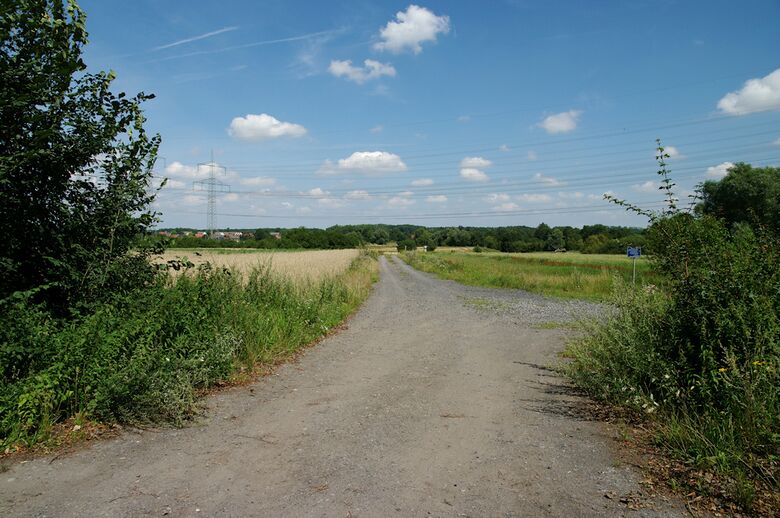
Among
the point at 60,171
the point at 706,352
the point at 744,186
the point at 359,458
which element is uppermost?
the point at 744,186

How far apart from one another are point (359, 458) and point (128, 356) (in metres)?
3.08

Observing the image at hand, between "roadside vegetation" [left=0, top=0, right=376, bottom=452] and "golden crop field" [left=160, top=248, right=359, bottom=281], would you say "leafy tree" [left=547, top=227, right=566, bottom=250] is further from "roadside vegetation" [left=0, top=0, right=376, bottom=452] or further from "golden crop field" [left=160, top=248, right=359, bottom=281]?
"roadside vegetation" [left=0, top=0, right=376, bottom=452]

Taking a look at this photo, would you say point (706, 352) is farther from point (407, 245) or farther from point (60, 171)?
point (407, 245)

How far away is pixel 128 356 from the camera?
17.8 feet

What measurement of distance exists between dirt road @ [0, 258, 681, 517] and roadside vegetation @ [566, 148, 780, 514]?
1.95ft

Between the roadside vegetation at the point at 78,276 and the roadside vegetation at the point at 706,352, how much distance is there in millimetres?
5002

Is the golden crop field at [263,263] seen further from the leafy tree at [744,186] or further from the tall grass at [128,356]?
the leafy tree at [744,186]

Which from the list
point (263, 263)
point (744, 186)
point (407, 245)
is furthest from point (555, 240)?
point (263, 263)

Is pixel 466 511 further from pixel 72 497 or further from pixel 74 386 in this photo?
pixel 74 386

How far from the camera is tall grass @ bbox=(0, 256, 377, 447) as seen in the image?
438cm

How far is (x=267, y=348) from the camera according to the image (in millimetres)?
8141

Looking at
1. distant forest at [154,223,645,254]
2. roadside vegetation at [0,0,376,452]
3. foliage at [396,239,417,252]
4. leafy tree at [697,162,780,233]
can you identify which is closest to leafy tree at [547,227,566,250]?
distant forest at [154,223,645,254]

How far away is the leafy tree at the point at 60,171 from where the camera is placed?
5.10 m

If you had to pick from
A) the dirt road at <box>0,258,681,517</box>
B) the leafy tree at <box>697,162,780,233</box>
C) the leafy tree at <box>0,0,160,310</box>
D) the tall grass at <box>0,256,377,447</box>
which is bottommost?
the dirt road at <box>0,258,681,517</box>
